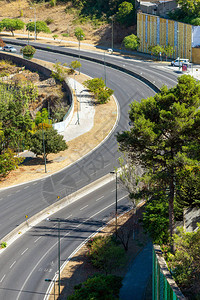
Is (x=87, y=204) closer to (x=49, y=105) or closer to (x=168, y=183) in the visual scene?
(x=168, y=183)

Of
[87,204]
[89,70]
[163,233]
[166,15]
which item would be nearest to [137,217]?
[87,204]

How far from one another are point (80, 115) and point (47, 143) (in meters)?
22.3

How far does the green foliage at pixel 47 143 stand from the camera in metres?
85.2

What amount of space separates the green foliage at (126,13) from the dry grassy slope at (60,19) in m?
2.77

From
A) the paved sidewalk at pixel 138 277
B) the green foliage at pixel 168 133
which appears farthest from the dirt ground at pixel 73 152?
the green foliage at pixel 168 133

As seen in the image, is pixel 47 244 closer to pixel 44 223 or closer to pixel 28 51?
pixel 44 223

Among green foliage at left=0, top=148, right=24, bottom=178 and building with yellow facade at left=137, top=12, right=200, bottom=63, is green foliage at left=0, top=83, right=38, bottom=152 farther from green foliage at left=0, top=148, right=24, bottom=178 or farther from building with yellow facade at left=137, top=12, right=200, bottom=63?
building with yellow facade at left=137, top=12, right=200, bottom=63

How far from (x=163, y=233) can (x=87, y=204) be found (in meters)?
22.9

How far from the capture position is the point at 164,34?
5202 inches

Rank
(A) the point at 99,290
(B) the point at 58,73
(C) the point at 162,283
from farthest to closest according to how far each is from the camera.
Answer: (B) the point at 58,73 < (A) the point at 99,290 < (C) the point at 162,283

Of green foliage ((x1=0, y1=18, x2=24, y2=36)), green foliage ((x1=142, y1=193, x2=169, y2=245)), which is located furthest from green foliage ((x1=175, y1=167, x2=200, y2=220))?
green foliage ((x1=0, y1=18, x2=24, y2=36))

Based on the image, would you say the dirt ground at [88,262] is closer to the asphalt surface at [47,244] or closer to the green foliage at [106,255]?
the green foliage at [106,255]

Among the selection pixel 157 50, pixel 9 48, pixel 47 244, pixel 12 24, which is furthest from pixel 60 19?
pixel 47 244

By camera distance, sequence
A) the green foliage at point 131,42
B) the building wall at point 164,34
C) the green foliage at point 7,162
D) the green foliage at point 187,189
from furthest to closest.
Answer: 1. the green foliage at point 131,42
2. the building wall at point 164,34
3. the green foliage at point 7,162
4. the green foliage at point 187,189
